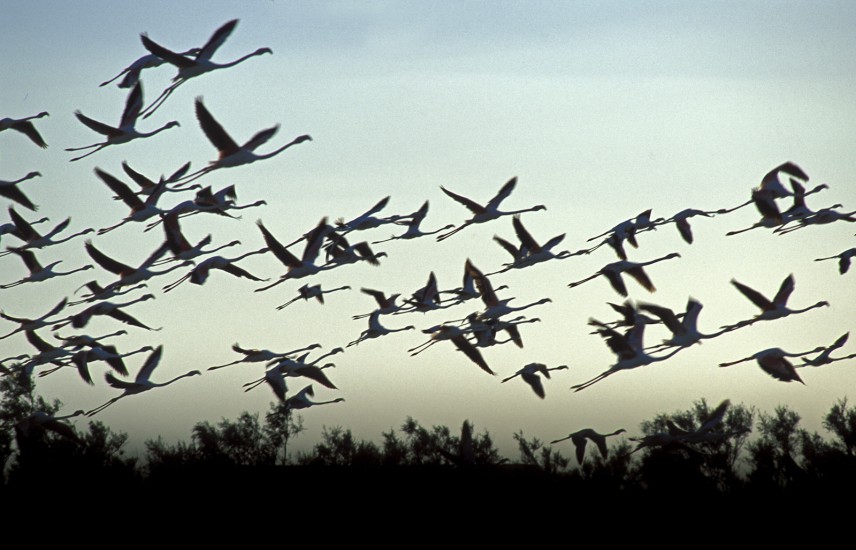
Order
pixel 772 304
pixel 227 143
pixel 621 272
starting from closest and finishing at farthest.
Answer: pixel 227 143 → pixel 772 304 → pixel 621 272

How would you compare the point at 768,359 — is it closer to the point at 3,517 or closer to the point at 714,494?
the point at 714,494

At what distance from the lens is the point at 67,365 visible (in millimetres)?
24906

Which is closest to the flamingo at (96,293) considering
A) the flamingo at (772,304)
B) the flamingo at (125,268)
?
the flamingo at (125,268)

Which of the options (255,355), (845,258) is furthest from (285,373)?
(845,258)

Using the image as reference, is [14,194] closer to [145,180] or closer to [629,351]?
[145,180]

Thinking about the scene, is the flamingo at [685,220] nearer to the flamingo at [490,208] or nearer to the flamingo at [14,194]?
the flamingo at [490,208]

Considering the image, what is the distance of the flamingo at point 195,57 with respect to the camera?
1775cm

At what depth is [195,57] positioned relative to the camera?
1861 cm

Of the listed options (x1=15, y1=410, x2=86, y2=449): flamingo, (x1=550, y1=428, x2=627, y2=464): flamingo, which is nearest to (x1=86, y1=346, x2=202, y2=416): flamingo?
(x1=15, y1=410, x2=86, y2=449): flamingo

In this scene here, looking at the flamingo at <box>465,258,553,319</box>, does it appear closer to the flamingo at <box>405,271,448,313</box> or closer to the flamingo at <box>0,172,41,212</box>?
the flamingo at <box>405,271,448,313</box>

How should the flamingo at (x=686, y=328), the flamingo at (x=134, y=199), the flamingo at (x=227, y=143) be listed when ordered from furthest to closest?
the flamingo at (x=134, y=199)
the flamingo at (x=686, y=328)
the flamingo at (x=227, y=143)

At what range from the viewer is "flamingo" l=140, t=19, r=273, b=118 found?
17750 millimetres

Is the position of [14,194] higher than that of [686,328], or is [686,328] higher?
[14,194]

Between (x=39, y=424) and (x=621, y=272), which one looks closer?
(x=39, y=424)
